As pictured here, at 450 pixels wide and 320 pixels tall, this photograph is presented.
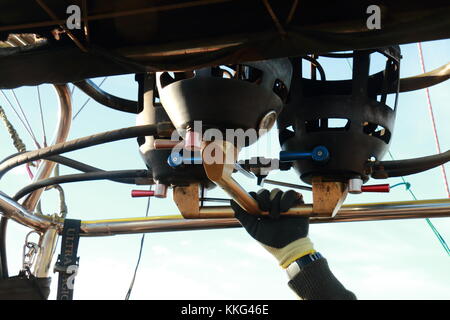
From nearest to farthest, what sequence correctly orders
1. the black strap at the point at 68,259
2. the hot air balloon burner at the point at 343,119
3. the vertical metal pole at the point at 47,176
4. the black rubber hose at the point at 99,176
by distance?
the hot air balloon burner at the point at 343,119, the black rubber hose at the point at 99,176, the black strap at the point at 68,259, the vertical metal pole at the point at 47,176

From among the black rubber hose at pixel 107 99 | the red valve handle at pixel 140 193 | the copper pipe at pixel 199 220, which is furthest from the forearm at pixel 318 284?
the black rubber hose at pixel 107 99

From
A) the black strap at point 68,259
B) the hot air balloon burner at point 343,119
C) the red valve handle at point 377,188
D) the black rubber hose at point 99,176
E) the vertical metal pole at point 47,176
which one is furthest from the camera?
the vertical metal pole at point 47,176

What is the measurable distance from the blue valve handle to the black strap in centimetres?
87

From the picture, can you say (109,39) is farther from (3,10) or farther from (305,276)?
(305,276)

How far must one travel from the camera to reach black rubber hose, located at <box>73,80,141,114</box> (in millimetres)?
1567

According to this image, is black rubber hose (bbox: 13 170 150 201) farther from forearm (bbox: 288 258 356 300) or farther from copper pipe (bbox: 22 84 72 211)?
forearm (bbox: 288 258 356 300)

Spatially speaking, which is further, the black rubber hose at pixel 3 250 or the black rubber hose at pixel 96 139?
the black rubber hose at pixel 3 250

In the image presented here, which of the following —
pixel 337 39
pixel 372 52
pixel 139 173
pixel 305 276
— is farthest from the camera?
pixel 139 173

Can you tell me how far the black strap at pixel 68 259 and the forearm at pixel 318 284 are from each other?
2.47 feet

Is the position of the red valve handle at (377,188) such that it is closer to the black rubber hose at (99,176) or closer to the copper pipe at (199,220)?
the copper pipe at (199,220)

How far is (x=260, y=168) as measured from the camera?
133 centimetres

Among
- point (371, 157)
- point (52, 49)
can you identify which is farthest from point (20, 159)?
point (371, 157)

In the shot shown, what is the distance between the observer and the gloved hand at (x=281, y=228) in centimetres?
141

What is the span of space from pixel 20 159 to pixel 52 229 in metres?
0.54
